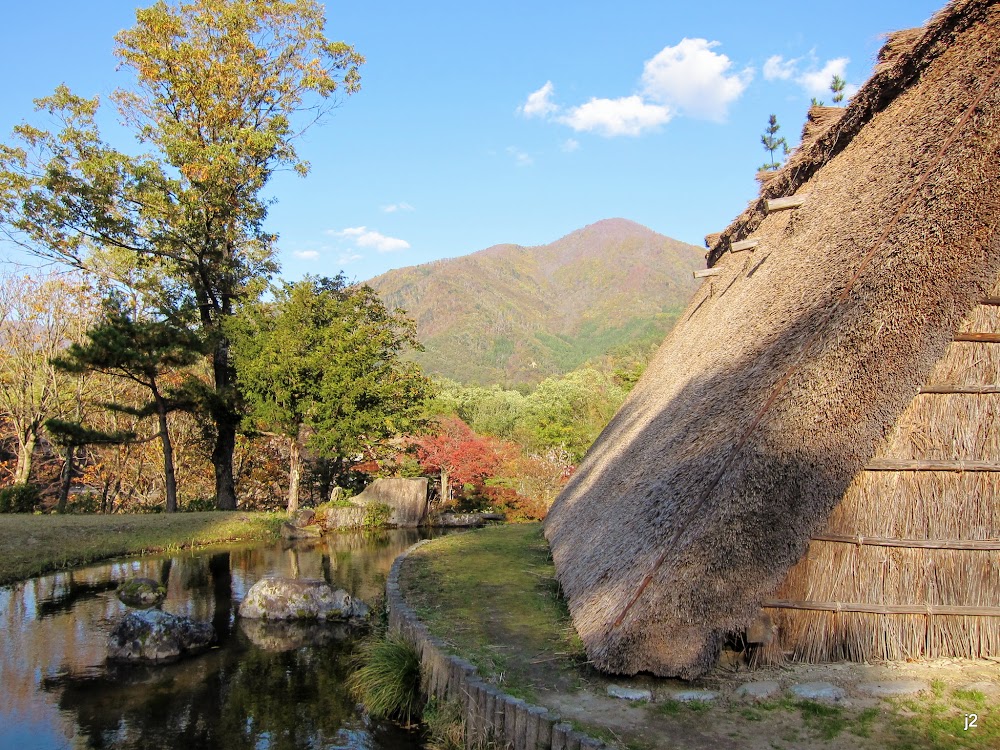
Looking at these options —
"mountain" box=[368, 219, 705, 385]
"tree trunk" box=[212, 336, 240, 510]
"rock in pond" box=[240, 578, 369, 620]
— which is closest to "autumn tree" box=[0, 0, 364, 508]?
"tree trunk" box=[212, 336, 240, 510]

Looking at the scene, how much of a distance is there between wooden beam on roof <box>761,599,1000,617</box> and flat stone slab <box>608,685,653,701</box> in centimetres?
105

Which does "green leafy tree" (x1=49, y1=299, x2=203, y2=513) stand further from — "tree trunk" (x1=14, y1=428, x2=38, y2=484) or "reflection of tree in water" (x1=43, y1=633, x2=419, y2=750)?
"reflection of tree in water" (x1=43, y1=633, x2=419, y2=750)

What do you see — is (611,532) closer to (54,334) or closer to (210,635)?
(210,635)

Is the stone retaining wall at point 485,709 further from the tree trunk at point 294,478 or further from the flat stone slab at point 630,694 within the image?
the tree trunk at point 294,478

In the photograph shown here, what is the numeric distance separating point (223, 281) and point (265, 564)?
9795 millimetres

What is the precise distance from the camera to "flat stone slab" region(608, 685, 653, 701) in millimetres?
4160

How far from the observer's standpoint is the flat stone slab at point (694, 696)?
4.12 m

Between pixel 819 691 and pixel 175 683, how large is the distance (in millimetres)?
5847

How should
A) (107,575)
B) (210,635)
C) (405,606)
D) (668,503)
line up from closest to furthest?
(668,503) < (405,606) < (210,635) < (107,575)

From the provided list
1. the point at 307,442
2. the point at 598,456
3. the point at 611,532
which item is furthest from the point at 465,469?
the point at 611,532

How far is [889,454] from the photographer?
453cm

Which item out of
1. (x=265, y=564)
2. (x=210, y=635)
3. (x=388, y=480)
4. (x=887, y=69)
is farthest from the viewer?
(x=388, y=480)

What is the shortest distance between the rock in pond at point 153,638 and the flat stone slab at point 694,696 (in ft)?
18.7

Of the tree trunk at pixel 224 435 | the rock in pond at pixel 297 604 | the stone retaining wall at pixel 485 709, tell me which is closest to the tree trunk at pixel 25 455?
the tree trunk at pixel 224 435
